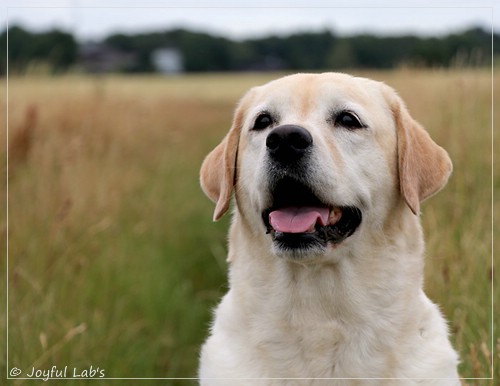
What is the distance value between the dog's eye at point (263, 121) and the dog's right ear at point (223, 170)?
199mm

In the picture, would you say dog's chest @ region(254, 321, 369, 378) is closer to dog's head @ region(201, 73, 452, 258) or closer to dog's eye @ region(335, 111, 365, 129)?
dog's head @ region(201, 73, 452, 258)

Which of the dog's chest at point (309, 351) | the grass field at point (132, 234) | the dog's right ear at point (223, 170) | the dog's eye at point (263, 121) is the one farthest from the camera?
the grass field at point (132, 234)

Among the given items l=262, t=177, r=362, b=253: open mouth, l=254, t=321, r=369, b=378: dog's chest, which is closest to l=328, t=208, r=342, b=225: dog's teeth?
l=262, t=177, r=362, b=253: open mouth

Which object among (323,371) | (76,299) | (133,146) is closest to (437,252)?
(323,371)

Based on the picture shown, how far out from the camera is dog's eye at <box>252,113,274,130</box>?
3.68 metres

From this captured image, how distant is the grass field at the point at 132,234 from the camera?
471cm

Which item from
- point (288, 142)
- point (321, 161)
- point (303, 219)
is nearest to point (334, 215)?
point (303, 219)

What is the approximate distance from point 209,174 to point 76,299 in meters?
1.87

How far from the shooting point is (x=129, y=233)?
22.3 ft

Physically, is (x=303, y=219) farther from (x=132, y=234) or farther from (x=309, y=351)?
(x=132, y=234)

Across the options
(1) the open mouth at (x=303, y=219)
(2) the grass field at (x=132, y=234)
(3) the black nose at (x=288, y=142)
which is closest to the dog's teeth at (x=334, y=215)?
(1) the open mouth at (x=303, y=219)

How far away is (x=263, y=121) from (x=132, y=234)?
11.0 feet

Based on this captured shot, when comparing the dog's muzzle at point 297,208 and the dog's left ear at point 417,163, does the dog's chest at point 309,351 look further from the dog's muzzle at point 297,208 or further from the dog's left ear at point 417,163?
the dog's left ear at point 417,163

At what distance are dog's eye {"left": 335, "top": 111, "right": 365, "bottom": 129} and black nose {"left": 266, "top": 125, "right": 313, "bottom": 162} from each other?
1.02ft
